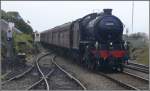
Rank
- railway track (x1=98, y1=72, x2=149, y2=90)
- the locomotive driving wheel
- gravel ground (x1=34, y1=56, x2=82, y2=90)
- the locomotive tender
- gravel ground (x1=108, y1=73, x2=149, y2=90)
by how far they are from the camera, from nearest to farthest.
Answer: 1. railway track (x1=98, y1=72, x2=149, y2=90)
2. gravel ground (x1=34, y1=56, x2=82, y2=90)
3. gravel ground (x1=108, y1=73, x2=149, y2=90)
4. the locomotive tender
5. the locomotive driving wheel

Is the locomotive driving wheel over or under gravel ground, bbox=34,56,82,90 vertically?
over

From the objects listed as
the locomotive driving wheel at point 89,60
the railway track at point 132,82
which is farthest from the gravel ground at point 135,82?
the locomotive driving wheel at point 89,60

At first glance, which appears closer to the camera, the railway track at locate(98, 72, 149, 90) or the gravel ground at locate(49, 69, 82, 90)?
the railway track at locate(98, 72, 149, 90)

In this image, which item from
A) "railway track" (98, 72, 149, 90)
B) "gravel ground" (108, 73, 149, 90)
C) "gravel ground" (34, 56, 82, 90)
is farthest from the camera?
"gravel ground" (108, 73, 149, 90)

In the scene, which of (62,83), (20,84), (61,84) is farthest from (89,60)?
(20,84)

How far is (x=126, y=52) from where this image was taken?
795 inches

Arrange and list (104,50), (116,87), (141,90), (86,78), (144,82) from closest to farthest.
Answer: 1. (141,90)
2. (116,87)
3. (144,82)
4. (86,78)
5. (104,50)

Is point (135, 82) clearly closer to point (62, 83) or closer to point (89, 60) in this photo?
point (62, 83)

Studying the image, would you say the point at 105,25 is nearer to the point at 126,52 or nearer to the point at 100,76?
the point at 126,52

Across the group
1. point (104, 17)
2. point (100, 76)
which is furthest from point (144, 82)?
point (104, 17)

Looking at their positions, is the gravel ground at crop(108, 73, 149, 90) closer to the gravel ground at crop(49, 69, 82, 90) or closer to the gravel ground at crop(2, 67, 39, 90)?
the gravel ground at crop(49, 69, 82, 90)

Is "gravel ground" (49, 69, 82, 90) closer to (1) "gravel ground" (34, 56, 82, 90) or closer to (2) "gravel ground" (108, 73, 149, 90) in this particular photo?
(1) "gravel ground" (34, 56, 82, 90)

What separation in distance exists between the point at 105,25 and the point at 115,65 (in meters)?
2.03

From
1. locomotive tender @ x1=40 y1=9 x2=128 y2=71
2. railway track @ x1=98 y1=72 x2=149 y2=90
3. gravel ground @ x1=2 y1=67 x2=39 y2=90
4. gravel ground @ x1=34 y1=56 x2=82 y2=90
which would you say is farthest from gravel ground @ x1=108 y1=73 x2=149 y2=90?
gravel ground @ x1=2 y1=67 x2=39 y2=90
